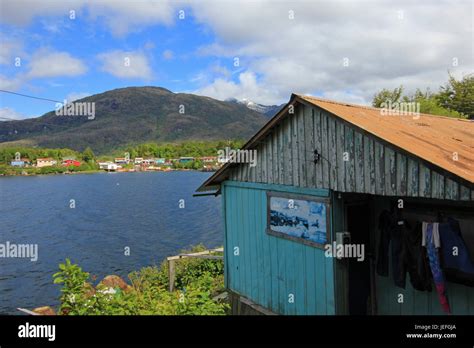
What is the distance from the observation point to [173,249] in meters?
31.2

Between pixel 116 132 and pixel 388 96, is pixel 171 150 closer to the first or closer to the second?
pixel 116 132

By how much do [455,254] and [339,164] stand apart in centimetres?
229

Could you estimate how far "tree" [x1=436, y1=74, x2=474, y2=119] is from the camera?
3528 centimetres

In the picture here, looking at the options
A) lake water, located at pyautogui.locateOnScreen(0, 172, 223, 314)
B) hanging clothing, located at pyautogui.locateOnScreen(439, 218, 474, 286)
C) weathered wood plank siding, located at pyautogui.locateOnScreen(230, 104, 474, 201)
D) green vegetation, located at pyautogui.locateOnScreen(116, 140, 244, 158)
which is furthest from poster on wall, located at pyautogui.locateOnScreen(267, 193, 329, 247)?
green vegetation, located at pyautogui.locateOnScreen(116, 140, 244, 158)

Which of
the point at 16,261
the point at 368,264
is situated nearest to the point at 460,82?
the point at 368,264

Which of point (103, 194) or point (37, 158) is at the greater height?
point (37, 158)

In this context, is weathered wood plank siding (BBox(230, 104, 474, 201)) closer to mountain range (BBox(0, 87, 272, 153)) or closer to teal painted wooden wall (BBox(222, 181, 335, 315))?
teal painted wooden wall (BBox(222, 181, 335, 315))

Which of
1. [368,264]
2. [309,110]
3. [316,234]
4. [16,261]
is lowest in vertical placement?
[16,261]

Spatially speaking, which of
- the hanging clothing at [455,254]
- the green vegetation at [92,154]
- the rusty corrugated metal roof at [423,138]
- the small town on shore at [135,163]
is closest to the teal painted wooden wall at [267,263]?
the rusty corrugated metal roof at [423,138]

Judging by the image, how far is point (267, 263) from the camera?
8203mm

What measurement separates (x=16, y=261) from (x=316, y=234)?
34.5 m
